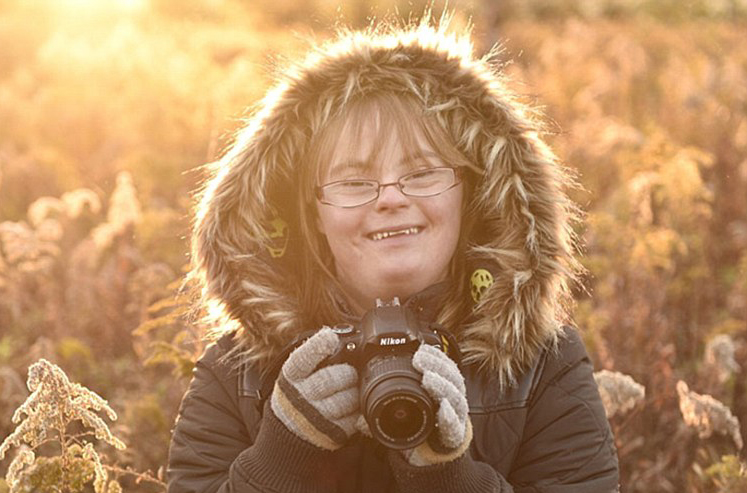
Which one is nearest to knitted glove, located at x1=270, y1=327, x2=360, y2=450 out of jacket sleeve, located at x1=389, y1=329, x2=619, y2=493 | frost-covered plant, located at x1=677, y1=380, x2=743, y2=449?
jacket sleeve, located at x1=389, y1=329, x2=619, y2=493

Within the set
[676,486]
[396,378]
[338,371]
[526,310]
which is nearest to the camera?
[396,378]

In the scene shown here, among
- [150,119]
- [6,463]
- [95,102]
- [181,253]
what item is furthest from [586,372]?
[95,102]

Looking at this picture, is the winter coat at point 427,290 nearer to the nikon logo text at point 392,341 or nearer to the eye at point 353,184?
the eye at point 353,184

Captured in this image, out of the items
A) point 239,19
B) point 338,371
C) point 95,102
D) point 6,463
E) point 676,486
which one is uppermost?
point 239,19

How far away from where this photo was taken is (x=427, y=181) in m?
2.87

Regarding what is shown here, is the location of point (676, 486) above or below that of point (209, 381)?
below

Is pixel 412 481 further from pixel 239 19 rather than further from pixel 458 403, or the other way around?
pixel 239 19

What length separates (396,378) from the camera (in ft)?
7.49

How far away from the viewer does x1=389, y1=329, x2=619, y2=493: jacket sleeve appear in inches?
105

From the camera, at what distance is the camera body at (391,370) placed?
89.4 inches

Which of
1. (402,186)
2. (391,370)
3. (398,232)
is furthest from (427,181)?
(391,370)

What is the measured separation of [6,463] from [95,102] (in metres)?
6.12

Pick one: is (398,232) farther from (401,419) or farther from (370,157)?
(401,419)

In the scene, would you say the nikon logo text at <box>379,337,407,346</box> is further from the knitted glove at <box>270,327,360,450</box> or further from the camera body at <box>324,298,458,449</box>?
the knitted glove at <box>270,327,360,450</box>
